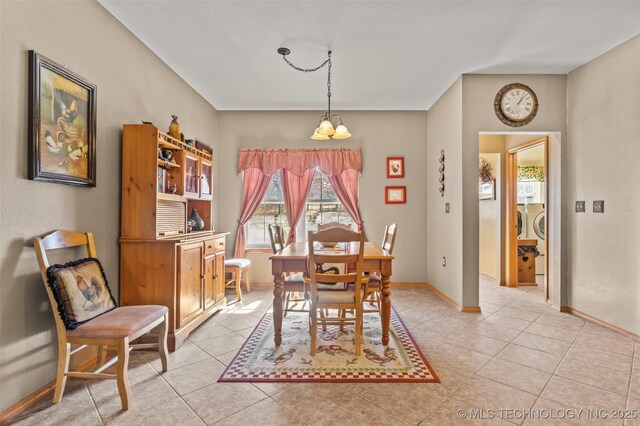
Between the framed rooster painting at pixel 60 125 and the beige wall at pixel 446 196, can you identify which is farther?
the beige wall at pixel 446 196

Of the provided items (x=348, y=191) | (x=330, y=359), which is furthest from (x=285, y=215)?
(x=330, y=359)

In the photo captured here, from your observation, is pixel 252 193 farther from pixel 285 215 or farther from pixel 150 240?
pixel 150 240

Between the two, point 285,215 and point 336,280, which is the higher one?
point 285,215

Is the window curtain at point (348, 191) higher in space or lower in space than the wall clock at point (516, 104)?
lower

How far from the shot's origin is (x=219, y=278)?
368cm

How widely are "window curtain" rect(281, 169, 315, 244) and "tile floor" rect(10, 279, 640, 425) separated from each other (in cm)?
221

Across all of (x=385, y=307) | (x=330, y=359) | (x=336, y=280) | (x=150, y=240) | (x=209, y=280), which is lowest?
(x=330, y=359)

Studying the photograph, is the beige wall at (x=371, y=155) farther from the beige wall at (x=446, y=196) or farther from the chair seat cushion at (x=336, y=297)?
the chair seat cushion at (x=336, y=297)

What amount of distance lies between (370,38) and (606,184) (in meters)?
2.89

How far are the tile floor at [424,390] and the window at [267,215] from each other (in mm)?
2227

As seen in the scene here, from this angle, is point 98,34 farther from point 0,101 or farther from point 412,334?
point 412,334

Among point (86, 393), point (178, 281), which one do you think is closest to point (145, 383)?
point (86, 393)

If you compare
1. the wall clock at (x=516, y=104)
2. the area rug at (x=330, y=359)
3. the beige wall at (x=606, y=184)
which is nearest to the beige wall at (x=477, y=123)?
the wall clock at (x=516, y=104)

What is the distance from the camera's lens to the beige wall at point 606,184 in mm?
2947
